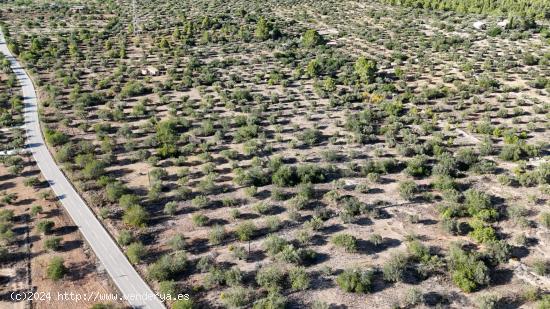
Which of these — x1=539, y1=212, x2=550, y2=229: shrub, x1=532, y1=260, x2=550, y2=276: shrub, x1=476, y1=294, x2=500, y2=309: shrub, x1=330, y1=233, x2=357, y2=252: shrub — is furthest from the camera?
x1=539, y1=212, x2=550, y2=229: shrub

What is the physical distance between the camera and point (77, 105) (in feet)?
218

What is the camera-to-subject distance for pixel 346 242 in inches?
1507

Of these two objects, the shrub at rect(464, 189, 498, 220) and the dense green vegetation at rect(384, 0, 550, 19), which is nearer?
the shrub at rect(464, 189, 498, 220)

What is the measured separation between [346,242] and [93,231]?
23.6 m

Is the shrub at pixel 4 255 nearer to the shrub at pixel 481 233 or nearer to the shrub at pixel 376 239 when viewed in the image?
the shrub at pixel 376 239

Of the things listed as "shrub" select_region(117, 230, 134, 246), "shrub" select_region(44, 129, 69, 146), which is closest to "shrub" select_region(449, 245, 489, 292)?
"shrub" select_region(117, 230, 134, 246)

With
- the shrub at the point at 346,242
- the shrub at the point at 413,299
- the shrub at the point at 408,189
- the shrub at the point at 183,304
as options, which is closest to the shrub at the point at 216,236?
the shrub at the point at 183,304

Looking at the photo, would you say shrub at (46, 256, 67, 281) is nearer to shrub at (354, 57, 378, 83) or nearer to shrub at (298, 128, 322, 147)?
shrub at (298, 128, 322, 147)

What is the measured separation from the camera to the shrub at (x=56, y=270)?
3512 cm

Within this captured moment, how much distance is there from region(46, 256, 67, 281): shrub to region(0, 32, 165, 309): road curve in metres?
3.04

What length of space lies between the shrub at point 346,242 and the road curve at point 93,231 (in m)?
15.7

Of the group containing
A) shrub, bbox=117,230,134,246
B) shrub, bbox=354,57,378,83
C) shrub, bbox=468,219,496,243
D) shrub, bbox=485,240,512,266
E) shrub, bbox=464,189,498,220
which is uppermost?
shrub, bbox=354,57,378,83

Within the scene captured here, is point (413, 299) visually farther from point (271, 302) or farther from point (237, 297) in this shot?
point (237, 297)

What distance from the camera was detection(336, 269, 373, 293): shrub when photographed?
34062 millimetres
